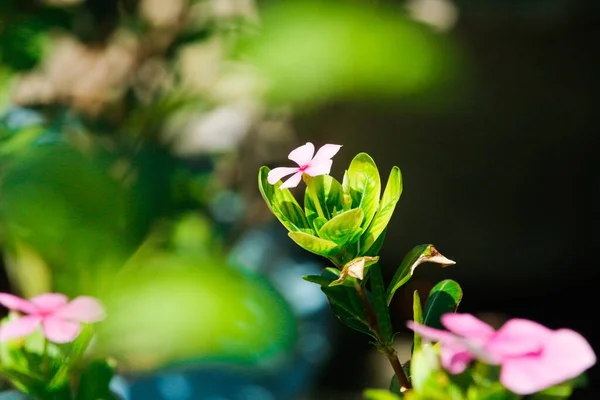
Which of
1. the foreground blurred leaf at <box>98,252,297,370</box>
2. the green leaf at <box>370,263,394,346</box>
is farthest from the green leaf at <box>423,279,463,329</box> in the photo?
the foreground blurred leaf at <box>98,252,297,370</box>

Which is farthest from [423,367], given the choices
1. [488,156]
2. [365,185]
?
[488,156]

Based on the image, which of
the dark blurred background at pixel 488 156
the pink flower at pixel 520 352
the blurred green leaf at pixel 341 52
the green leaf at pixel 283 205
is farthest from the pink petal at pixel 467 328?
the dark blurred background at pixel 488 156

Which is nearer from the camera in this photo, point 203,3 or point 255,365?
point 255,365

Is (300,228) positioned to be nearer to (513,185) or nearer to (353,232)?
(353,232)

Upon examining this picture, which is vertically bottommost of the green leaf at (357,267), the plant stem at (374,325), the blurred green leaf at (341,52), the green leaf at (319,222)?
the plant stem at (374,325)

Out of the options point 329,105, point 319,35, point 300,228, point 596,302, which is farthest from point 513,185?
point 300,228

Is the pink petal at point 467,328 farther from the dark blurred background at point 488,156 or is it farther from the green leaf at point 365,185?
the dark blurred background at point 488,156

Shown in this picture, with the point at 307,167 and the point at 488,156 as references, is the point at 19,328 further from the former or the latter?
the point at 488,156
